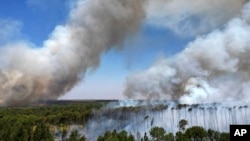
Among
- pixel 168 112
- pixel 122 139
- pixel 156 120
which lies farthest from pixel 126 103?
pixel 122 139

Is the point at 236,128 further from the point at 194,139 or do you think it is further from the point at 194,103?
the point at 194,103

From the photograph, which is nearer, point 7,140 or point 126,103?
point 7,140

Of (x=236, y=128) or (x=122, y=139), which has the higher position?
(x=236, y=128)

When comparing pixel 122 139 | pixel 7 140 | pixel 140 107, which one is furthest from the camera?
pixel 140 107

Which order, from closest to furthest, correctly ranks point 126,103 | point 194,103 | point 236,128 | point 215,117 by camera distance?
1. point 236,128
2. point 215,117
3. point 194,103
4. point 126,103

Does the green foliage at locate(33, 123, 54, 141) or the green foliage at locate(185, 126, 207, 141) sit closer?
the green foliage at locate(33, 123, 54, 141)

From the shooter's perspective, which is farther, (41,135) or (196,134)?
(196,134)

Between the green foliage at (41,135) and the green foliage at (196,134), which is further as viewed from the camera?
the green foliage at (196,134)

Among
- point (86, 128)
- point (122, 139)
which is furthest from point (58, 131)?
point (122, 139)

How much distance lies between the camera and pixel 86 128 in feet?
372

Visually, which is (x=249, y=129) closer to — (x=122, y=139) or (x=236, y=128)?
(x=236, y=128)

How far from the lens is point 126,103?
581ft

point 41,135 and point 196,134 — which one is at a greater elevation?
point 41,135

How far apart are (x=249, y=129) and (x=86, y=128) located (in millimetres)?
100788
